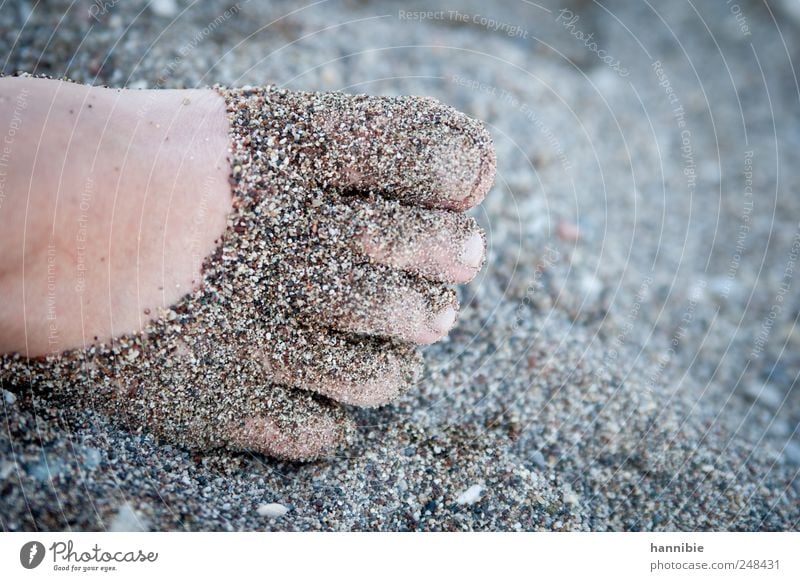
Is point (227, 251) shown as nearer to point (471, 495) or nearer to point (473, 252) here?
point (473, 252)

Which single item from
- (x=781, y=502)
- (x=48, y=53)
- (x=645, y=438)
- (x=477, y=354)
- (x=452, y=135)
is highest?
(x=48, y=53)

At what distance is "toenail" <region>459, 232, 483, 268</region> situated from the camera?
0.95 metres

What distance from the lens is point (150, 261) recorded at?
928 millimetres

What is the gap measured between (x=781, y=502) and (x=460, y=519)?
0.56 meters

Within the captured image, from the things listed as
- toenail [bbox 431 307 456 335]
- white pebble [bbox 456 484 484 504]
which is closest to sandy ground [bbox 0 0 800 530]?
white pebble [bbox 456 484 484 504]

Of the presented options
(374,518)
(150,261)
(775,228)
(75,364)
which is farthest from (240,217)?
(775,228)

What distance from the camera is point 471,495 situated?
0.96 m
